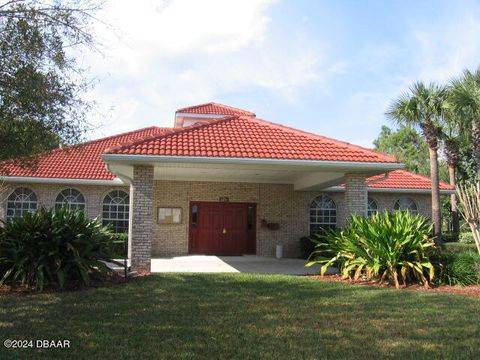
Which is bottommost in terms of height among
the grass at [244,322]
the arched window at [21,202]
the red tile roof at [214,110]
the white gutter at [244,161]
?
the grass at [244,322]

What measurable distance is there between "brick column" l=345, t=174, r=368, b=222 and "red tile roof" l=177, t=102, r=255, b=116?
12.6 meters

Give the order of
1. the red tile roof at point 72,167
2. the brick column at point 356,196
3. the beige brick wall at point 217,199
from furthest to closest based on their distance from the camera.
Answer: the beige brick wall at point 217,199
the red tile roof at point 72,167
the brick column at point 356,196

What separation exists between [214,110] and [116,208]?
8.59 metres

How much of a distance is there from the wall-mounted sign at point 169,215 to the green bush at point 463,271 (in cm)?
1156

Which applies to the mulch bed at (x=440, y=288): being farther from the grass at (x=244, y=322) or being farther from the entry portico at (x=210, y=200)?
the entry portico at (x=210, y=200)

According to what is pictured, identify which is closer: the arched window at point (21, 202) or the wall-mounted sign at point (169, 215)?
the arched window at point (21, 202)

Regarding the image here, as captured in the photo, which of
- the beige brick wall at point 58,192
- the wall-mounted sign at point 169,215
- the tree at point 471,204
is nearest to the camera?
the tree at point 471,204

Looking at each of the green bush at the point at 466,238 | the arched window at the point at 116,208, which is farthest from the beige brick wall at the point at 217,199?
the green bush at the point at 466,238

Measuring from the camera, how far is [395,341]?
6.20 meters

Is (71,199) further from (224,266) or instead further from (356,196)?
(356,196)

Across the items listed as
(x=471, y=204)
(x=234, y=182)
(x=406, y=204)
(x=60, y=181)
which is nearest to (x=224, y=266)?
(x=234, y=182)

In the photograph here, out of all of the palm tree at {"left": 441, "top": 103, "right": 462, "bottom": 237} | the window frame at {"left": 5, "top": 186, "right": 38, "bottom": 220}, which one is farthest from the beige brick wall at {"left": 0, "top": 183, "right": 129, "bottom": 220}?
the palm tree at {"left": 441, "top": 103, "right": 462, "bottom": 237}

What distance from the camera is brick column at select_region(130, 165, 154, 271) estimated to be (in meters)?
12.5

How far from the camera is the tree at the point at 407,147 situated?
62112 mm
